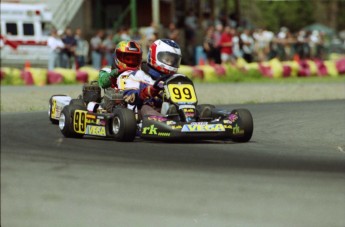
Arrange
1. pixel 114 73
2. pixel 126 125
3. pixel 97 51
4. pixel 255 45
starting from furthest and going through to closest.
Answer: pixel 255 45 → pixel 97 51 → pixel 114 73 → pixel 126 125

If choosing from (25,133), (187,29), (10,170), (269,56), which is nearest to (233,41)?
(187,29)

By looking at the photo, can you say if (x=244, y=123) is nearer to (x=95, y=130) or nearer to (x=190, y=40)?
(x=95, y=130)

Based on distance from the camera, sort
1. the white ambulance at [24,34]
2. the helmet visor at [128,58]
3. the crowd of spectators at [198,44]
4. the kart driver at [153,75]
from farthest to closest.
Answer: the white ambulance at [24,34]
the crowd of spectators at [198,44]
the helmet visor at [128,58]
the kart driver at [153,75]

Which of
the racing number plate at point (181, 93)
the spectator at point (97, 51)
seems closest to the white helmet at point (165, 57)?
the racing number plate at point (181, 93)

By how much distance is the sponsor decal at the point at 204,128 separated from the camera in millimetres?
8180

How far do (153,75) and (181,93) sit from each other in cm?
50

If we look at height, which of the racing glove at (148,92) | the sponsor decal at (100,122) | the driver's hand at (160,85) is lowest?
the sponsor decal at (100,122)

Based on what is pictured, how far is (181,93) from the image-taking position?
27.7 ft

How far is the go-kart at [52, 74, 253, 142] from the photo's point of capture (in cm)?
818

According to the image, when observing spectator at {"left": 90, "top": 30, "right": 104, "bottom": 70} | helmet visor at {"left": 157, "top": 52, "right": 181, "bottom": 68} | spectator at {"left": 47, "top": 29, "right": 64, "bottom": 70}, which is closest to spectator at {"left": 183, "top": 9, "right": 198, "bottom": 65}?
spectator at {"left": 90, "top": 30, "right": 104, "bottom": 70}

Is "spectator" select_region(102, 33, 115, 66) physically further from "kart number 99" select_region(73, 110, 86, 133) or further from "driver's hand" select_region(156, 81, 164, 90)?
"driver's hand" select_region(156, 81, 164, 90)

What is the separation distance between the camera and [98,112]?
8930mm

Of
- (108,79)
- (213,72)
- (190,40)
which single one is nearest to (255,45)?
(190,40)

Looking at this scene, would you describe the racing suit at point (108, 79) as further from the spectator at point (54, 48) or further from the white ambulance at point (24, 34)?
the white ambulance at point (24, 34)
